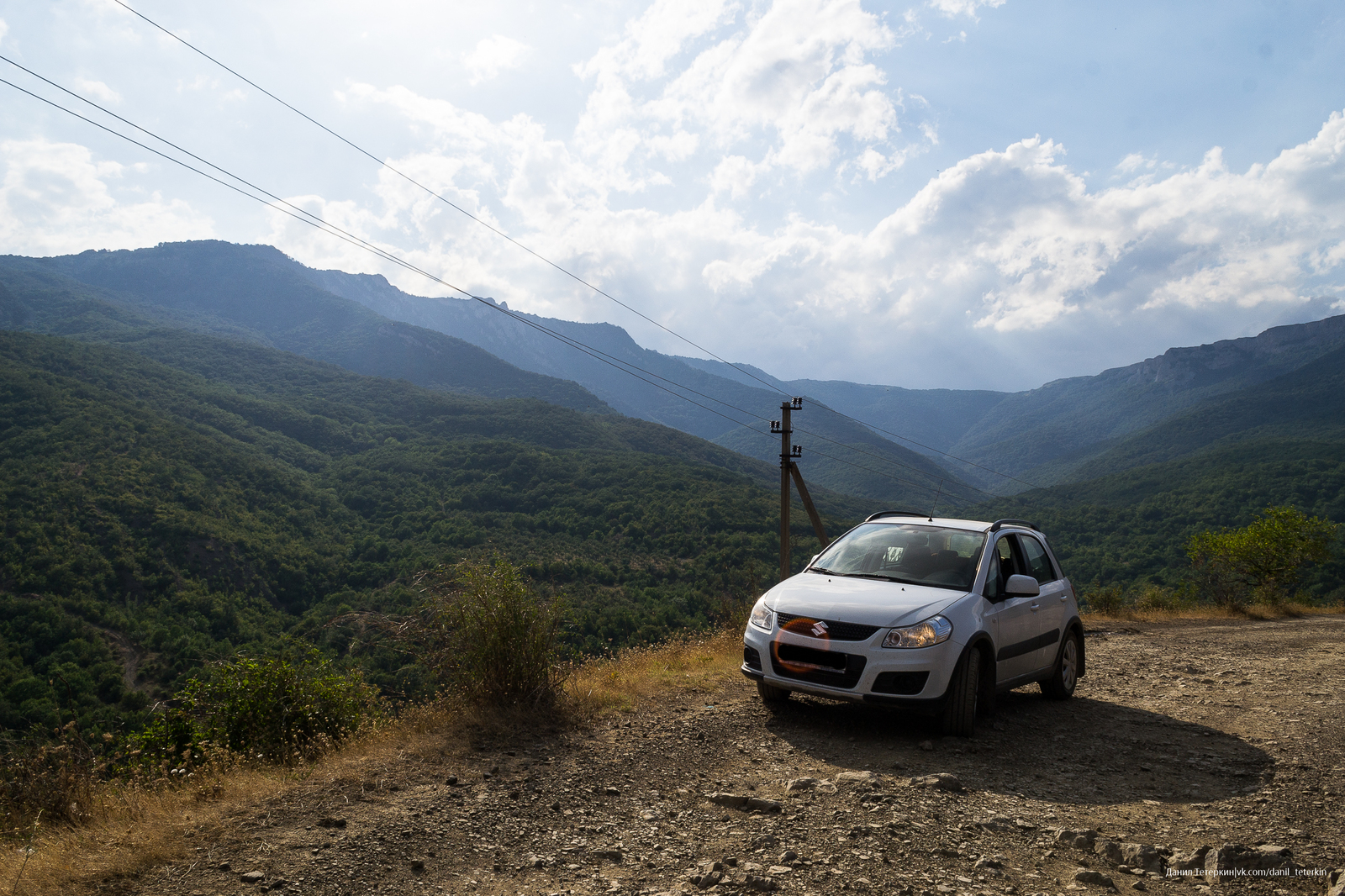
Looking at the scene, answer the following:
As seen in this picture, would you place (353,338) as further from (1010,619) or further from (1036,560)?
(1010,619)

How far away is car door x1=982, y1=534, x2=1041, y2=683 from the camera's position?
19.2 feet

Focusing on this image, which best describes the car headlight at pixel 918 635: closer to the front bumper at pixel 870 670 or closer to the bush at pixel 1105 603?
the front bumper at pixel 870 670

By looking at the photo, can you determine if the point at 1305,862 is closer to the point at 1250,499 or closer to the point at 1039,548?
the point at 1039,548

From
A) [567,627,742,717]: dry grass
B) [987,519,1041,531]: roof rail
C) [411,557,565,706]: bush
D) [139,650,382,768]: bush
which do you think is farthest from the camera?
[987,519,1041,531]: roof rail

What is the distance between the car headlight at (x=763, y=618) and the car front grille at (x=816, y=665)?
0.59 ft

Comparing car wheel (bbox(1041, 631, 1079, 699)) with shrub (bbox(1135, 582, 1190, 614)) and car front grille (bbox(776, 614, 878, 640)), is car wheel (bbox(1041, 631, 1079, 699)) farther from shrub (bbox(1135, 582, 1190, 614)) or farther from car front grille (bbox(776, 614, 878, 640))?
shrub (bbox(1135, 582, 1190, 614))

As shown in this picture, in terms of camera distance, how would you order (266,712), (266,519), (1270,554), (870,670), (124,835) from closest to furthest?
(124,835)
(870,670)
(266,712)
(1270,554)
(266,519)

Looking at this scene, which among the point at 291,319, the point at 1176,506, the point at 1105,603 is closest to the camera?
the point at 1105,603

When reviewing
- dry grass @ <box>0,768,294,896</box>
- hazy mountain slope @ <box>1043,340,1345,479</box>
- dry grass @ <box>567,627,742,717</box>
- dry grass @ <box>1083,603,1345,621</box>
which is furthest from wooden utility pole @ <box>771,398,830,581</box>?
hazy mountain slope @ <box>1043,340,1345,479</box>

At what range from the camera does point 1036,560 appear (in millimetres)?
7086

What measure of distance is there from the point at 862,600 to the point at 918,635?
1.62 feet

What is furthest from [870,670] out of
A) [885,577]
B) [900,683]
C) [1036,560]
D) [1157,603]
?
[1157,603]

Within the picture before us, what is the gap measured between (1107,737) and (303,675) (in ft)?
23.5

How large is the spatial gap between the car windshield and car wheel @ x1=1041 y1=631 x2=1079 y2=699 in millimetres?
1823
